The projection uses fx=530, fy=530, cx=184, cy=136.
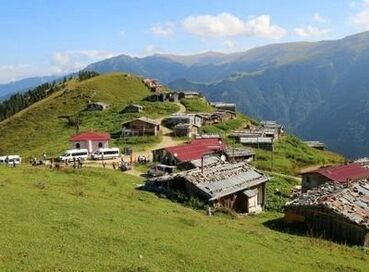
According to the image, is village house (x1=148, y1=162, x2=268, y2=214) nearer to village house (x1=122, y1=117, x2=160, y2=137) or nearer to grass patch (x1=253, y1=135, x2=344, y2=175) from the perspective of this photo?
grass patch (x1=253, y1=135, x2=344, y2=175)

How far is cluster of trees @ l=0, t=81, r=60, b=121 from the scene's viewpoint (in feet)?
543

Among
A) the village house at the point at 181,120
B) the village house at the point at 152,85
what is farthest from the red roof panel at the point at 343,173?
the village house at the point at 152,85

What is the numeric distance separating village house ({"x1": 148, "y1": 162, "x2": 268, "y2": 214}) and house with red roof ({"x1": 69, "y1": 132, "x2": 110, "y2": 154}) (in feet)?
112

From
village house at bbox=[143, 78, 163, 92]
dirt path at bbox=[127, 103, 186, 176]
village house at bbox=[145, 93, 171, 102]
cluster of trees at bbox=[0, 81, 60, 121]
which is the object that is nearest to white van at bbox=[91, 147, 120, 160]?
dirt path at bbox=[127, 103, 186, 176]

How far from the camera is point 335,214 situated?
4438 centimetres

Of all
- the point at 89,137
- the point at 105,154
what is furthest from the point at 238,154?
the point at 89,137

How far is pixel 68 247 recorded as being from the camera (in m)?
28.0

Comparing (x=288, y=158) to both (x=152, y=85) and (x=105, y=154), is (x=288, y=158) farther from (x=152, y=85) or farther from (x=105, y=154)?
(x=152, y=85)

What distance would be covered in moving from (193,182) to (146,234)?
19870 millimetres

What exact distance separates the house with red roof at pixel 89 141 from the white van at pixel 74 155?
12.1 feet

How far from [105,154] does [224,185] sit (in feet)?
118

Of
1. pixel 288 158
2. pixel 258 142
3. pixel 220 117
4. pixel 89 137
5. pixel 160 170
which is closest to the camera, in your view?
pixel 160 170

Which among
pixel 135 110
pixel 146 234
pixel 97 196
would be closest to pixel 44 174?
pixel 97 196

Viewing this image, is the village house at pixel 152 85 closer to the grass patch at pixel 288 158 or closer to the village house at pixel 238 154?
Result: the grass patch at pixel 288 158
